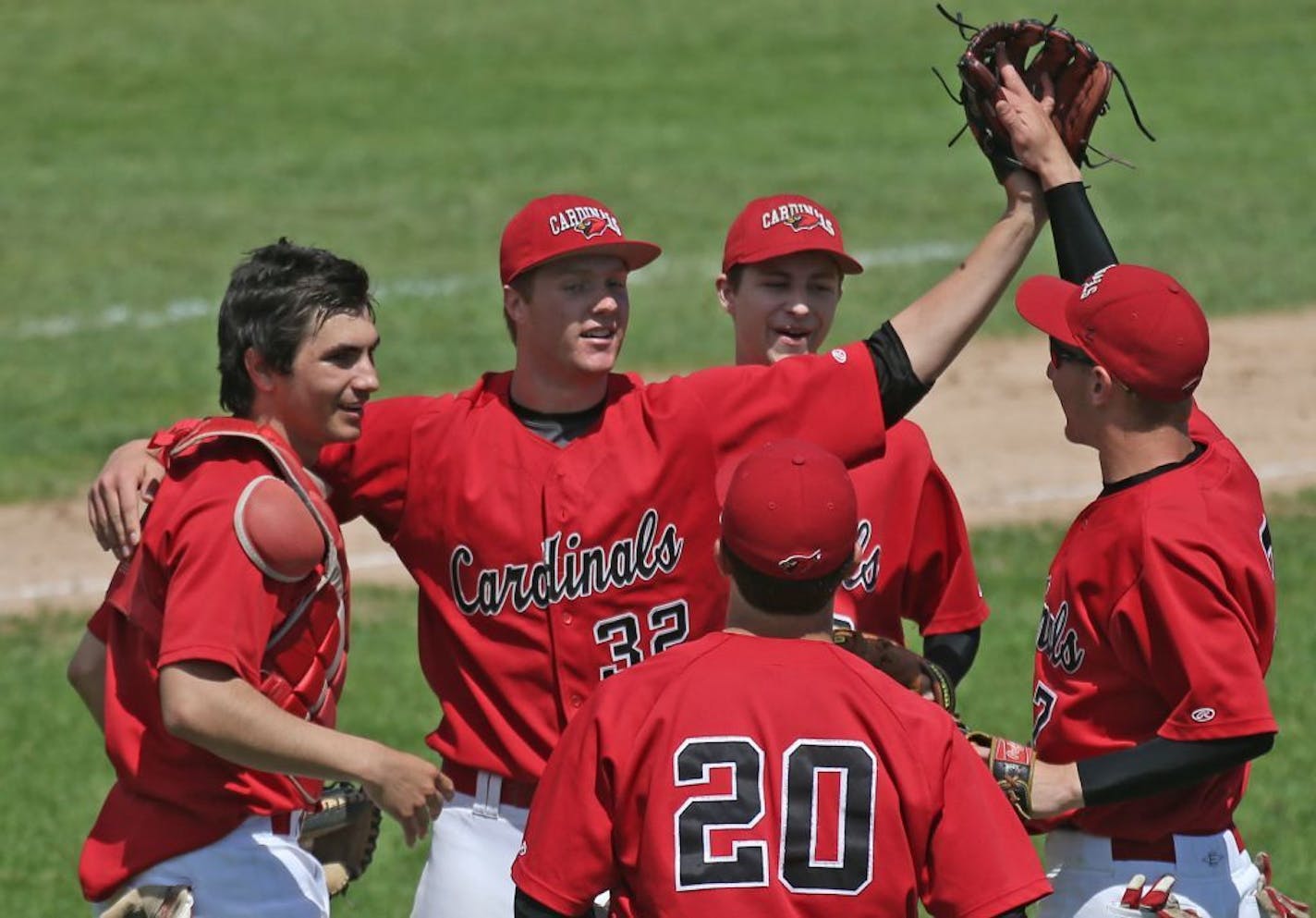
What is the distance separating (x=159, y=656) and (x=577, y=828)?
1.09m

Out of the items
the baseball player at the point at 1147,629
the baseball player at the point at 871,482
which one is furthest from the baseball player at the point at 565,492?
the baseball player at the point at 871,482

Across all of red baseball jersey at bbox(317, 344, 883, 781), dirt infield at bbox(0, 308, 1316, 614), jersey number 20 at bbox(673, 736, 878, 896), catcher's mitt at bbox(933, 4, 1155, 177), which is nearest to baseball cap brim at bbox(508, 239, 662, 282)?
red baseball jersey at bbox(317, 344, 883, 781)

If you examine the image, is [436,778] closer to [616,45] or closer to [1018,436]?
[1018,436]

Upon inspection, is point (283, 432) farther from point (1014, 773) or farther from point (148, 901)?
point (1014, 773)

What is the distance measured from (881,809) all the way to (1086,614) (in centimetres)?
101

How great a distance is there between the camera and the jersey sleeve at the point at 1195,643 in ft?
13.5

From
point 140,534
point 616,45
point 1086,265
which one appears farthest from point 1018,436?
point 616,45

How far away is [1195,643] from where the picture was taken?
4.12 metres

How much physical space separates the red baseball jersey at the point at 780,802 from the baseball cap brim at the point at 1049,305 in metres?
1.11

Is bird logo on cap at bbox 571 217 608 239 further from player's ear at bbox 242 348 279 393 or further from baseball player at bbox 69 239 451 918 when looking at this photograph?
player's ear at bbox 242 348 279 393

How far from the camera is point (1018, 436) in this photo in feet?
40.9

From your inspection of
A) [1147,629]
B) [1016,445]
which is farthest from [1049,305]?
[1016,445]

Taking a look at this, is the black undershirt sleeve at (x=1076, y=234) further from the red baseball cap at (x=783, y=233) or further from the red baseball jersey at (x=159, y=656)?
the red baseball jersey at (x=159, y=656)

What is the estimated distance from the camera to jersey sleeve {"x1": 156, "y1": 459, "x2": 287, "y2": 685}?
165 inches
